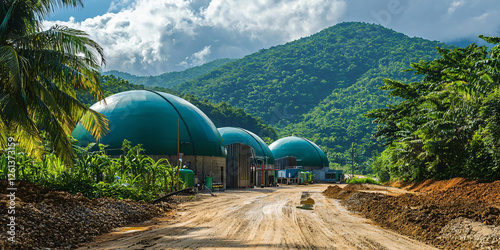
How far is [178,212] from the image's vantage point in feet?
56.6

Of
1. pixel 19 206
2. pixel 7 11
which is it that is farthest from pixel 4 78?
pixel 19 206

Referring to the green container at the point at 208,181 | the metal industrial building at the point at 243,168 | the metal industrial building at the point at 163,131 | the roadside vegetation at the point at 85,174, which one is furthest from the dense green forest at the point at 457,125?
the roadside vegetation at the point at 85,174

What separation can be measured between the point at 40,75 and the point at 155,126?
75.0 ft

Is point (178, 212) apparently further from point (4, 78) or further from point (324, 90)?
point (324, 90)

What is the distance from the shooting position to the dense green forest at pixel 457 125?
21.5 meters

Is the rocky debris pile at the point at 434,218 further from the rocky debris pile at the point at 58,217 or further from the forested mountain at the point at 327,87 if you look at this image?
the forested mountain at the point at 327,87

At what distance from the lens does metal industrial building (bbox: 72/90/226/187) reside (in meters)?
35.9

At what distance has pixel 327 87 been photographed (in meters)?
182

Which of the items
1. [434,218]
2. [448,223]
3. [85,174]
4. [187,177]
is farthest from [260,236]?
[187,177]

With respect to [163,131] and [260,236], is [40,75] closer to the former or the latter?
[260,236]

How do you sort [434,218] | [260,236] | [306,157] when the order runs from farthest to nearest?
[306,157]
[434,218]
[260,236]

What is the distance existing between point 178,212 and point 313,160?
7007 cm

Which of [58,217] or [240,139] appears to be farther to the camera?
[240,139]

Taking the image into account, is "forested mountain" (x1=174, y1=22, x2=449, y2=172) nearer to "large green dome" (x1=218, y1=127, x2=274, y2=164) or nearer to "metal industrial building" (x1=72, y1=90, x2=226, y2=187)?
"large green dome" (x1=218, y1=127, x2=274, y2=164)
